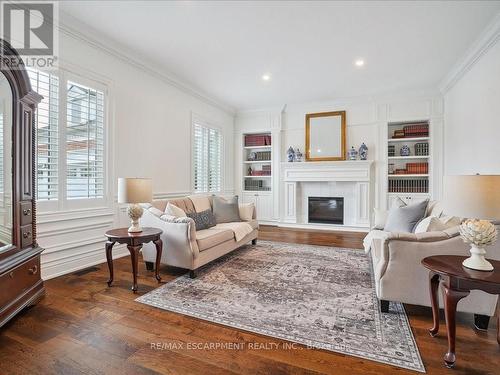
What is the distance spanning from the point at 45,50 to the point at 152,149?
1856 mm

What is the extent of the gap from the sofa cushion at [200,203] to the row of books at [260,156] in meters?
3.03

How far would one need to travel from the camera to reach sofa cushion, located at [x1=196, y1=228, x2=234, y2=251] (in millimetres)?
3250

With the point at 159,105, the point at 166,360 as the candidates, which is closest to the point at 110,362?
the point at 166,360

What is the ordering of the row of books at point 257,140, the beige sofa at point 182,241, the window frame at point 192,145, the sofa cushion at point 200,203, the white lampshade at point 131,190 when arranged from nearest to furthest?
the white lampshade at point 131,190, the beige sofa at point 182,241, the sofa cushion at point 200,203, the window frame at point 192,145, the row of books at point 257,140

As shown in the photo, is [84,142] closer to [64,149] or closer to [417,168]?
[64,149]

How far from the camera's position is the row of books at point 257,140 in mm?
7090

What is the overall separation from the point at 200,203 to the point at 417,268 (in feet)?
9.85

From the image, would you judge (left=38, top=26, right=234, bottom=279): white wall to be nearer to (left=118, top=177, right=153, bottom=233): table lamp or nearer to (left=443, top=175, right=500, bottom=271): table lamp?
(left=118, top=177, right=153, bottom=233): table lamp

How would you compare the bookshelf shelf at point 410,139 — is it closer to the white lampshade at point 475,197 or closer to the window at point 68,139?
the white lampshade at point 475,197

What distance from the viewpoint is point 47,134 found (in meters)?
3.04

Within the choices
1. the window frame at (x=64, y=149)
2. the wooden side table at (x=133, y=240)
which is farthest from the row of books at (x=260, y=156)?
the wooden side table at (x=133, y=240)

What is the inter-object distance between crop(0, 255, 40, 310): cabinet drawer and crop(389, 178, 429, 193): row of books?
20.3 feet

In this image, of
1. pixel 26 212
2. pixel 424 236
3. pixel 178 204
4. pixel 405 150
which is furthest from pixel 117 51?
pixel 405 150

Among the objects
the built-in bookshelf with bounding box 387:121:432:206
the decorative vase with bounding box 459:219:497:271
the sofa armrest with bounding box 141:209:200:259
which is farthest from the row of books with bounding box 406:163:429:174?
the sofa armrest with bounding box 141:209:200:259
